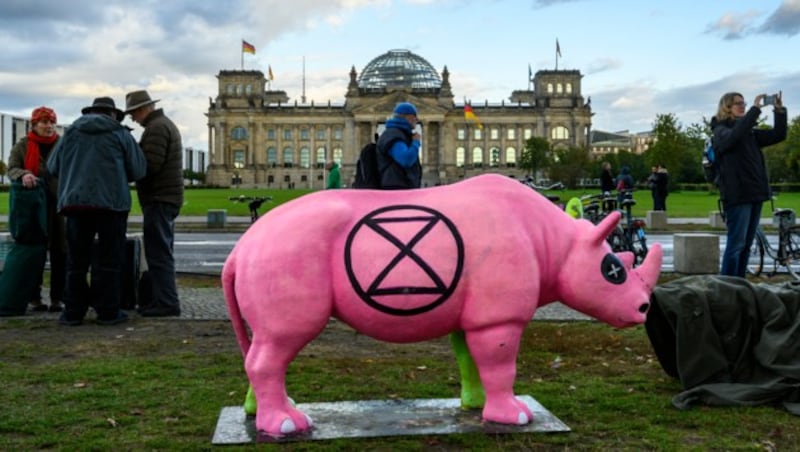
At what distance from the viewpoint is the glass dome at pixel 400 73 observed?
132250 millimetres

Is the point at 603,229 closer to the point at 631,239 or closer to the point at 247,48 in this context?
the point at 631,239

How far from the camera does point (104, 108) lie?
8320mm

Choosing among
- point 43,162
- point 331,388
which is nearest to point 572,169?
point 43,162

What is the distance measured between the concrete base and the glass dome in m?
129

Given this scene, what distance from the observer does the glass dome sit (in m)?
132

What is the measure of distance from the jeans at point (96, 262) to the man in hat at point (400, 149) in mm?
2842

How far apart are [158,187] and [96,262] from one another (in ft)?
3.47

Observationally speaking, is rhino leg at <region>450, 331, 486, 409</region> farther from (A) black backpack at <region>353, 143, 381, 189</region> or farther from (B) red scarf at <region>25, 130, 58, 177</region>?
(B) red scarf at <region>25, 130, 58, 177</region>

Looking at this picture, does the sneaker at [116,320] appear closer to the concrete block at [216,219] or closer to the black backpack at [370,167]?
the black backpack at [370,167]

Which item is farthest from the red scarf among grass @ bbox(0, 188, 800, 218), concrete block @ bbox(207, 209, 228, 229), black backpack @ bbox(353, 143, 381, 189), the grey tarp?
grass @ bbox(0, 188, 800, 218)

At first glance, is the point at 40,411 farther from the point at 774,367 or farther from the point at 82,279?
the point at 774,367

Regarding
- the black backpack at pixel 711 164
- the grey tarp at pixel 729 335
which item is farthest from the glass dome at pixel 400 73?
the grey tarp at pixel 729 335

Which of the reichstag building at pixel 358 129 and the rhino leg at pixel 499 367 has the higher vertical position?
the reichstag building at pixel 358 129

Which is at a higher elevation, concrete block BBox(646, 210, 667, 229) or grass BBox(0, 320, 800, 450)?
concrete block BBox(646, 210, 667, 229)
